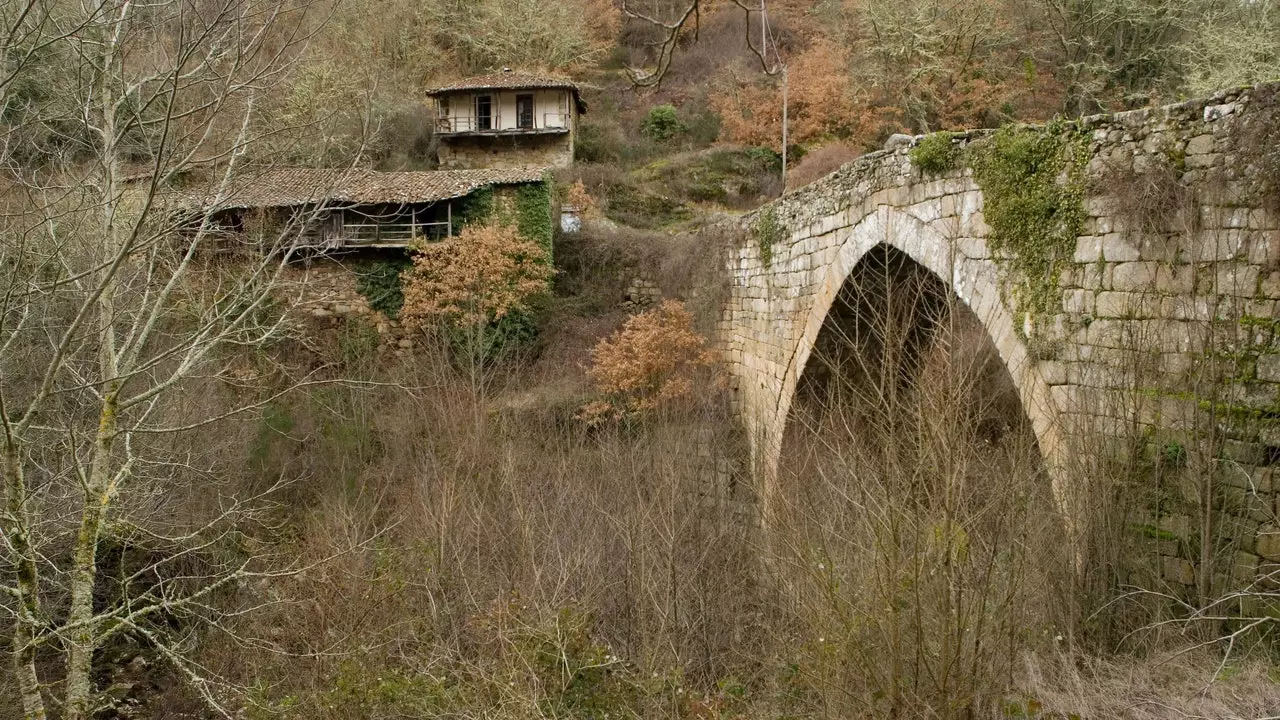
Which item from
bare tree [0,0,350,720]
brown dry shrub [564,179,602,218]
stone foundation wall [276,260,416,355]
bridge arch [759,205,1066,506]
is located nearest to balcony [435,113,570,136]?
brown dry shrub [564,179,602,218]

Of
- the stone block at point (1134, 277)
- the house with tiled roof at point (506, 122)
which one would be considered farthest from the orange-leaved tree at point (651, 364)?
the house with tiled roof at point (506, 122)

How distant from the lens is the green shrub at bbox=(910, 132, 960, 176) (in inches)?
245

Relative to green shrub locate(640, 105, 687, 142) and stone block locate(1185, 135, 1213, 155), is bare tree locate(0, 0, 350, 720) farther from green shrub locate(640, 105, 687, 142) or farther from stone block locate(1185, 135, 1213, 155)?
green shrub locate(640, 105, 687, 142)

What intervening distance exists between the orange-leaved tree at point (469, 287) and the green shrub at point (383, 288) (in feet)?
1.09

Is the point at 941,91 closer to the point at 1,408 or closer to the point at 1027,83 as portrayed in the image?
the point at 1027,83

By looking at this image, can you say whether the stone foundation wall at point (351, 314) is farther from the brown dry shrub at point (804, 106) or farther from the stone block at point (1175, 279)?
the stone block at point (1175, 279)

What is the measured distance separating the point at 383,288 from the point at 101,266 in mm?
12808

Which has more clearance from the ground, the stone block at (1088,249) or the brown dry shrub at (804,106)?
the brown dry shrub at (804,106)

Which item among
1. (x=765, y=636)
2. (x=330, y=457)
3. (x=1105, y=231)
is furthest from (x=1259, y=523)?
(x=330, y=457)

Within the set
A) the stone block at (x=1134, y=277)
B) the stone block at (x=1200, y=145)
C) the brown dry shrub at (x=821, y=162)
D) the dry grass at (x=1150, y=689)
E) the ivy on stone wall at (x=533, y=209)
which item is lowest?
the dry grass at (x=1150, y=689)

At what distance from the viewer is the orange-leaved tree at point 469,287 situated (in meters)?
15.0

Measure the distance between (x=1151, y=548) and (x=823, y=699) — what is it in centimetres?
202

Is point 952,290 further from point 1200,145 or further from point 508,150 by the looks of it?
point 508,150

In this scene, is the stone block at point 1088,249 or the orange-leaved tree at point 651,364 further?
the orange-leaved tree at point 651,364
